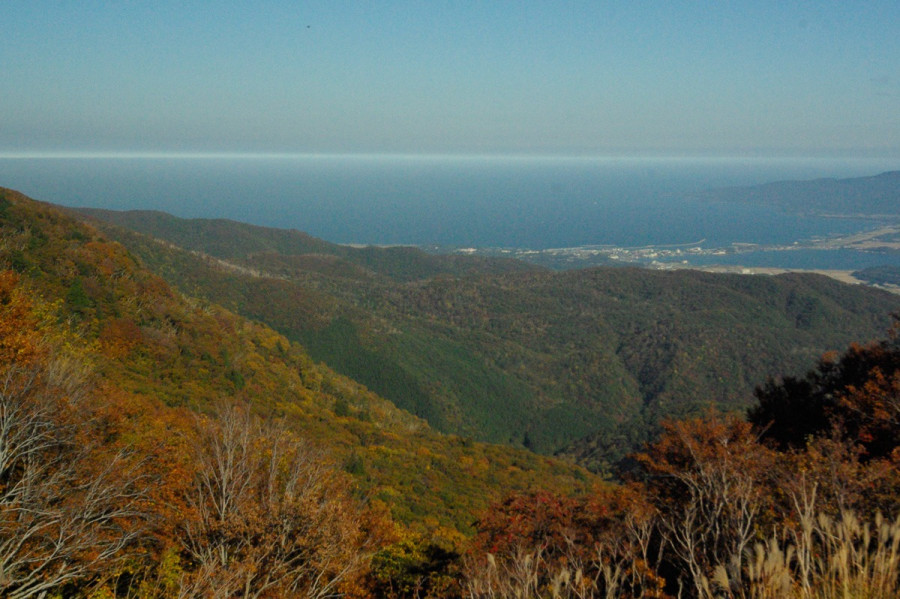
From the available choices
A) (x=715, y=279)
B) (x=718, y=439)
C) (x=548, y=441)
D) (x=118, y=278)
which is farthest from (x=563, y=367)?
(x=718, y=439)

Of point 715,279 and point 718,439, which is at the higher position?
point 718,439

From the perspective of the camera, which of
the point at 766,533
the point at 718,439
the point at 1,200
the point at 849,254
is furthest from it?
the point at 849,254

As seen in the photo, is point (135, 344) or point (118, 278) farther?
point (118, 278)

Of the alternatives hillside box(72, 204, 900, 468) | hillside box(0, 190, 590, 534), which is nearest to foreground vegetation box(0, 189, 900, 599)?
hillside box(0, 190, 590, 534)

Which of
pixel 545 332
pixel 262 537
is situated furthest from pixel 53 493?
pixel 545 332

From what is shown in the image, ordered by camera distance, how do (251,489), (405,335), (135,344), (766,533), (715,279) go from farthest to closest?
(715,279), (405,335), (135,344), (251,489), (766,533)

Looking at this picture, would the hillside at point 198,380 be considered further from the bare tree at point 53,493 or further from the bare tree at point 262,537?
the bare tree at point 262,537

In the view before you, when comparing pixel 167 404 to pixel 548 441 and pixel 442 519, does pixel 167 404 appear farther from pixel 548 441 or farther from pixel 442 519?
pixel 548 441
